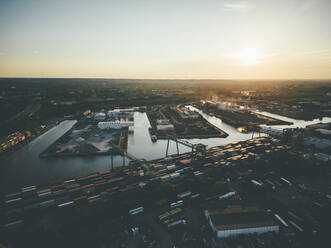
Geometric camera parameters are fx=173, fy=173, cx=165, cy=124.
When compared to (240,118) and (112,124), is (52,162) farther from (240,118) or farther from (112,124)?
(240,118)

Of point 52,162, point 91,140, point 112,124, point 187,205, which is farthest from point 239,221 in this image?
point 112,124

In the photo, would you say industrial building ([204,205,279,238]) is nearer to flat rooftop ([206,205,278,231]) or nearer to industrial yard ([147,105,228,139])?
flat rooftop ([206,205,278,231])

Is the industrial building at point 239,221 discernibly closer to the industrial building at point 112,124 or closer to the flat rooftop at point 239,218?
the flat rooftop at point 239,218

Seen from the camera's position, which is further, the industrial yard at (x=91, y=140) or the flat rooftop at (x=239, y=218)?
the industrial yard at (x=91, y=140)

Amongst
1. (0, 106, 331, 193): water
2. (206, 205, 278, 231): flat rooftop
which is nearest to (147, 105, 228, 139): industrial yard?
(0, 106, 331, 193): water

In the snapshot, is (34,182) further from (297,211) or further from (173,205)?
(297,211)

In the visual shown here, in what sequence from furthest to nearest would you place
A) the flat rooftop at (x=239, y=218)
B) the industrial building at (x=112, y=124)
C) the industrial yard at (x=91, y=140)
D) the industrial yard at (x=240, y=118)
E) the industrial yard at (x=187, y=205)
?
the industrial yard at (x=240, y=118), the industrial building at (x=112, y=124), the industrial yard at (x=91, y=140), the flat rooftop at (x=239, y=218), the industrial yard at (x=187, y=205)

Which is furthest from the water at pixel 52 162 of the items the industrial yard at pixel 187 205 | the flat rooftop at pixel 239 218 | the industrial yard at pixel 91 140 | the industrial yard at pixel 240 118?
the flat rooftop at pixel 239 218

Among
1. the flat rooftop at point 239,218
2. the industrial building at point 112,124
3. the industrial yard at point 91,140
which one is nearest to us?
the flat rooftop at point 239,218
